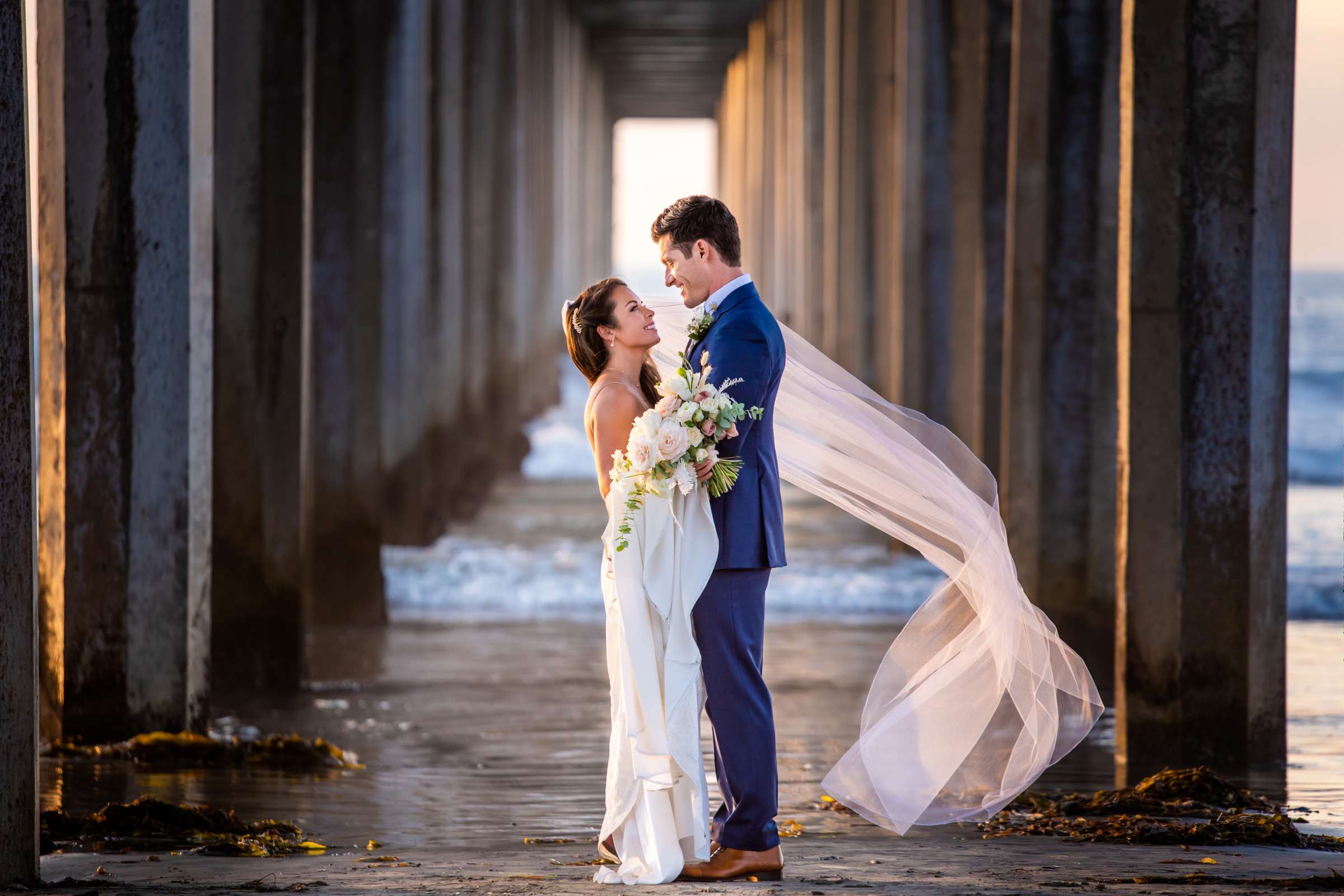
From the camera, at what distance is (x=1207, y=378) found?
590 centimetres

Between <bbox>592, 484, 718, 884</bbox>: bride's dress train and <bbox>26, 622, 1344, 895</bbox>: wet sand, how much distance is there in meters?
0.18

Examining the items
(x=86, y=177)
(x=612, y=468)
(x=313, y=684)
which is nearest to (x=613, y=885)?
(x=612, y=468)

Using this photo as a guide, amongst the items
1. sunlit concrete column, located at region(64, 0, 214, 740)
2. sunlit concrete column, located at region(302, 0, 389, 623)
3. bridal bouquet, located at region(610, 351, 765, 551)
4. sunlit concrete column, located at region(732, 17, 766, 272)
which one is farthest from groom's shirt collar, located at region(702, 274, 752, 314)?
sunlit concrete column, located at region(732, 17, 766, 272)

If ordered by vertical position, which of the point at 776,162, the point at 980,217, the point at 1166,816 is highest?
the point at 776,162

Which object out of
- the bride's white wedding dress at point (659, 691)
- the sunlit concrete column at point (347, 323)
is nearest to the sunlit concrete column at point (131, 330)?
the bride's white wedding dress at point (659, 691)

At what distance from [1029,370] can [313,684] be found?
402 centimetres

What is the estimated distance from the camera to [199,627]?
6.29 m

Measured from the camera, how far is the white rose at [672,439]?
395 centimetres

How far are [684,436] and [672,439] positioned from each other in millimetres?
32

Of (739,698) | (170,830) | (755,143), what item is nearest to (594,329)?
(739,698)

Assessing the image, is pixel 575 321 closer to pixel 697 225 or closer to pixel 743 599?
pixel 697 225

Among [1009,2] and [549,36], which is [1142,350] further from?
[549,36]

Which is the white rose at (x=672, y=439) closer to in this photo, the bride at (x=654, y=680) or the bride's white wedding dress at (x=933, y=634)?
the bride at (x=654, y=680)

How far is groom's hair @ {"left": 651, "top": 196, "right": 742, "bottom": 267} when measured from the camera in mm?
4168
